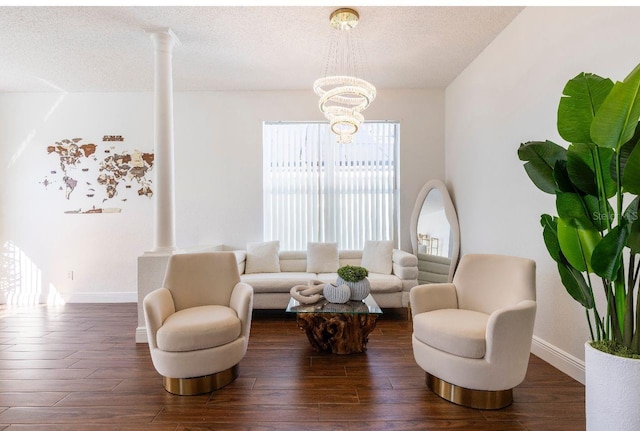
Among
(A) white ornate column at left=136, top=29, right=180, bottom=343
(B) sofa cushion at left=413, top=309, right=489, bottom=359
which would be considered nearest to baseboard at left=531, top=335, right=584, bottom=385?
(B) sofa cushion at left=413, top=309, right=489, bottom=359

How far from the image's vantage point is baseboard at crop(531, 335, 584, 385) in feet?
7.72

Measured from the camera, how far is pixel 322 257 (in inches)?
174

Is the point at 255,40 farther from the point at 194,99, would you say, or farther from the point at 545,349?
the point at 545,349

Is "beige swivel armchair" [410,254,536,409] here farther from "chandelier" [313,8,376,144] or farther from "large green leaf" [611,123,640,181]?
"chandelier" [313,8,376,144]

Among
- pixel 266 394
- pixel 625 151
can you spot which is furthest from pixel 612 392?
pixel 266 394

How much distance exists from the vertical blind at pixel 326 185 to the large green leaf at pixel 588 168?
3.38 meters

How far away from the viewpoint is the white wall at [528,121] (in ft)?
7.32

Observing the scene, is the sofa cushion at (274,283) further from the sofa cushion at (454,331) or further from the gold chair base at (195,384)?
the sofa cushion at (454,331)

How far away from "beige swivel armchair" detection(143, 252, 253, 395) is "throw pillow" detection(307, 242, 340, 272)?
70.3 inches

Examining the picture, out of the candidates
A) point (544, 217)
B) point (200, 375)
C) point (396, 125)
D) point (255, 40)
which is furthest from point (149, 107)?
point (544, 217)

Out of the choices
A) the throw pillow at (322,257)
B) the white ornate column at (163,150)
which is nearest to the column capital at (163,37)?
the white ornate column at (163,150)

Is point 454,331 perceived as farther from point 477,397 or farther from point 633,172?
point 633,172

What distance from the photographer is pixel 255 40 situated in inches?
135

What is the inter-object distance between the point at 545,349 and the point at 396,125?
11.5ft
